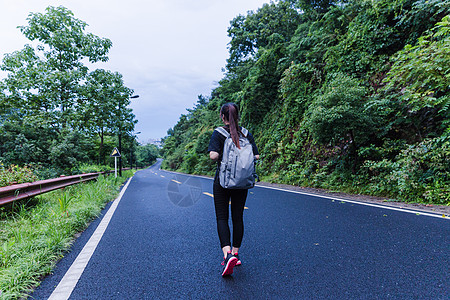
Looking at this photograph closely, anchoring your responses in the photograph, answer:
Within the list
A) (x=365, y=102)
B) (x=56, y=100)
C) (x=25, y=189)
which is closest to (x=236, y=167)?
(x=25, y=189)

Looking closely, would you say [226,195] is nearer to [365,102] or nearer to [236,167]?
[236,167]

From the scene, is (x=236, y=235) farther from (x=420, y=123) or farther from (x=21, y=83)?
(x=21, y=83)

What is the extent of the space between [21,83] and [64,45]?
3138 millimetres

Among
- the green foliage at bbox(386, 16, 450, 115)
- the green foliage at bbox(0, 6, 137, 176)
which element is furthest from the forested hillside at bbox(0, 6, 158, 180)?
the green foliage at bbox(386, 16, 450, 115)

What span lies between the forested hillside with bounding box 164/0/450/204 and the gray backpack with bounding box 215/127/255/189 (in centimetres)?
568

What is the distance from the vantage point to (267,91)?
1844 centimetres

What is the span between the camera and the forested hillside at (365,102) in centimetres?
620

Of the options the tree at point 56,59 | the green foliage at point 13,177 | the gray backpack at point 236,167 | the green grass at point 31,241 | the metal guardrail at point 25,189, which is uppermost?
the tree at point 56,59

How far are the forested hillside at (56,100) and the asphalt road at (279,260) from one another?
1140cm

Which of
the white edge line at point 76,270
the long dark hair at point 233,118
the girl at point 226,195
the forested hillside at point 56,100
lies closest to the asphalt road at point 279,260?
the white edge line at point 76,270

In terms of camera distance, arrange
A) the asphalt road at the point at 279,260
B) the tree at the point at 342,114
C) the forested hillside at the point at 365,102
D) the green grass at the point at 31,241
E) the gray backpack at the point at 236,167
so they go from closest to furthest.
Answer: the asphalt road at the point at 279,260 < the green grass at the point at 31,241 < the gray backpack at the point at 236,167 < the forested hillside at the point at 365,102 < the tree at the point at 342,114

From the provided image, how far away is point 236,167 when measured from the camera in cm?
256

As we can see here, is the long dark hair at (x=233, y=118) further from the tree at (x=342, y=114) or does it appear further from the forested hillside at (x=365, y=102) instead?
the tree at (x=342, y=114)

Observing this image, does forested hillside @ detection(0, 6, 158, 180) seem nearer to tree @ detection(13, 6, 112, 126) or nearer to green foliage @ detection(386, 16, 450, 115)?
tree @ detection(13, 6, 112, 126)
